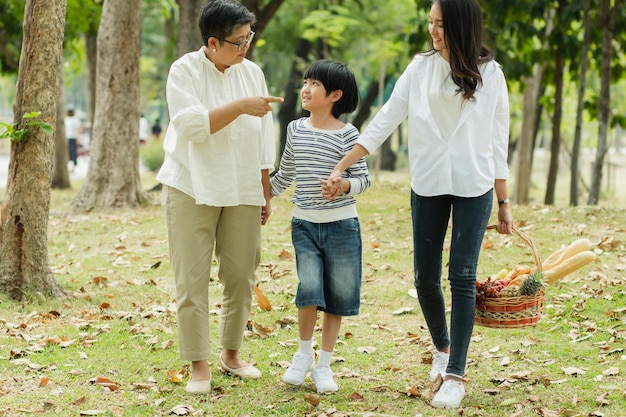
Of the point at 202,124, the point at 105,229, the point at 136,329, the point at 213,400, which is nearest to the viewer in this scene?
the point at 202,124

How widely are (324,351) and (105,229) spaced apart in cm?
588

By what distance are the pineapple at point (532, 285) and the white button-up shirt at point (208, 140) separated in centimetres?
140

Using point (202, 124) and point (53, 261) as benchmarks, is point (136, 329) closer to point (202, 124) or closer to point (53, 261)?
point (202, 124)

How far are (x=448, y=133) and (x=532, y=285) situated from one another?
0.92 m

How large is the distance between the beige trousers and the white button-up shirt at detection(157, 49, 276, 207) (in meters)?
0.10

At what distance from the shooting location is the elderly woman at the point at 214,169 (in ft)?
13.9

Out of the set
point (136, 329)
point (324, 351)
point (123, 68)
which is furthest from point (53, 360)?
point (123, 68)

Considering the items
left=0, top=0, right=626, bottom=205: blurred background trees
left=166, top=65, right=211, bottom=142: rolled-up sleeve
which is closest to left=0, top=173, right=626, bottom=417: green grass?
left=166, top=65, right=211, bottom=142: rolled-up sleeve

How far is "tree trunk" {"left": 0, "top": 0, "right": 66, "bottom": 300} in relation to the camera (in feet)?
20.8

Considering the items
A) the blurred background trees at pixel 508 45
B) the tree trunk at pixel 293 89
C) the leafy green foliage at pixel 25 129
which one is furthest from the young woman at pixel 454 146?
the tree trunk at pixel 293 89

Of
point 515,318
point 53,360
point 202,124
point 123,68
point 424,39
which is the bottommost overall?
point 53,360

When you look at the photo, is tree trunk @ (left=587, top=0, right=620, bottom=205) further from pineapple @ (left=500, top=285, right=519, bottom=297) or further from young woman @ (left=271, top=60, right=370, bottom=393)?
young woman @ (left=271, top=60, right=370, bottom=393)

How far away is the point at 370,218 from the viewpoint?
394 inches

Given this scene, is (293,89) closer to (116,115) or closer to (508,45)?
(508,45)
